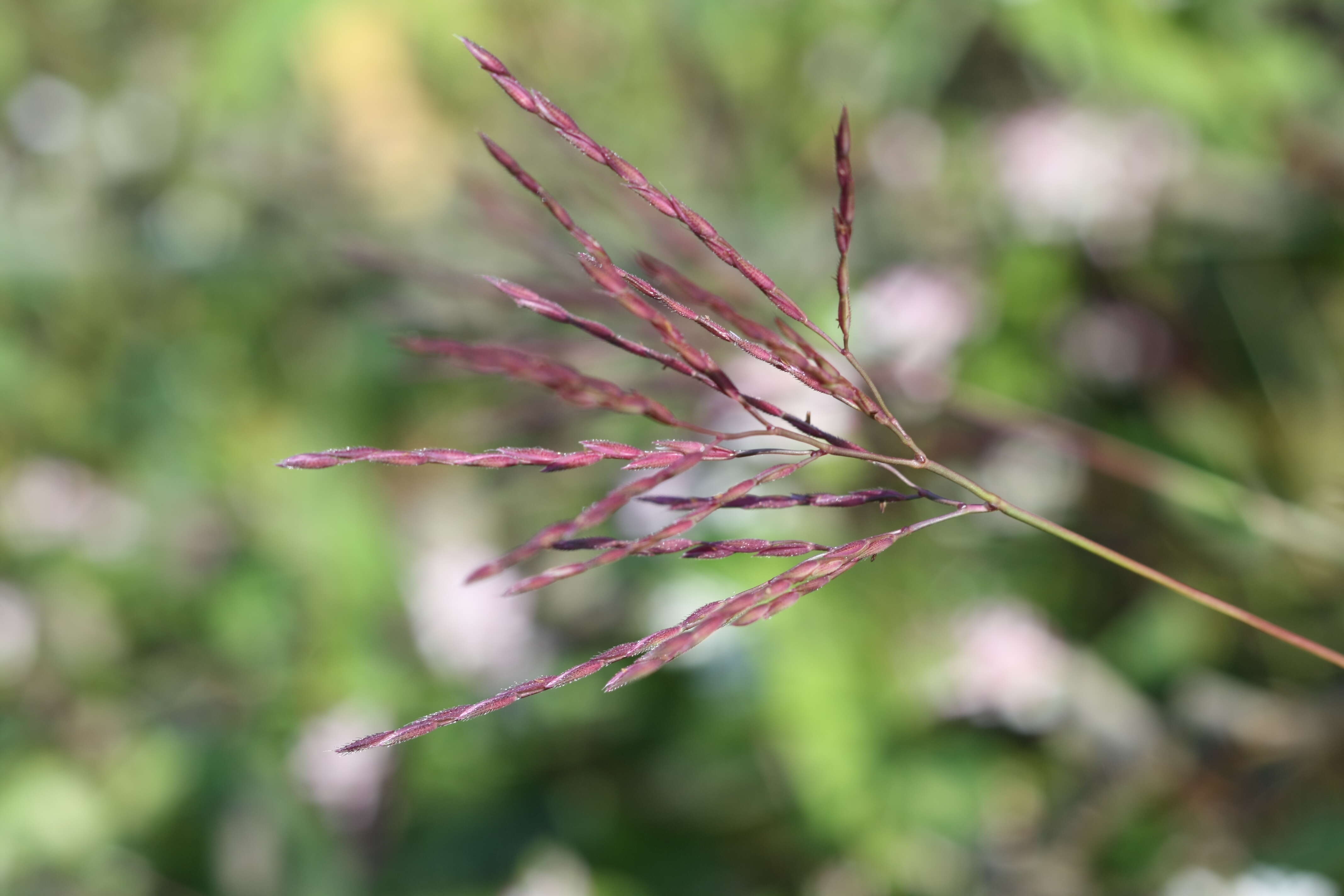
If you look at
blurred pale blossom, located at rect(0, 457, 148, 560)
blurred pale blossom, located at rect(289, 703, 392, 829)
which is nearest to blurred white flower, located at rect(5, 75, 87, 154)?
blurred pale blossom, located at rect(0, 457, 148, 560)

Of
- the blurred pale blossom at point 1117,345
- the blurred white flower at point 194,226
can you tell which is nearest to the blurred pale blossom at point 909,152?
the blurred pale blossom at point 1117,345

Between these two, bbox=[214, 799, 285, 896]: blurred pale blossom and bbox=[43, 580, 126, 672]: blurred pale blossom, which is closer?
bbox=[214, 799, 285, 896]: blurred pale blossom

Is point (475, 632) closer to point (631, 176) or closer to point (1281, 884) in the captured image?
point (1281, 884)

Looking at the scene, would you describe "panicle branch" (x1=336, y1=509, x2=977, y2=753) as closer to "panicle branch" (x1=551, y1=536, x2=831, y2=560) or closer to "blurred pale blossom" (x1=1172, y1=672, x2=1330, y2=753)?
"panicle branch" (x1=551, y1=536, x2=831, y2=560)

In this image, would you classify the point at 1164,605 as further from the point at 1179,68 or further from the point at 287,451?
the point at 287,451

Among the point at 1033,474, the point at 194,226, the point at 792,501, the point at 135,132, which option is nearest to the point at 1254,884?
the point at 1033,474

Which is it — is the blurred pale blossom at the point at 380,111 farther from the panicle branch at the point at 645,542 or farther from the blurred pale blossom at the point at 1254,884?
the panicle branch at the point at 645,542
